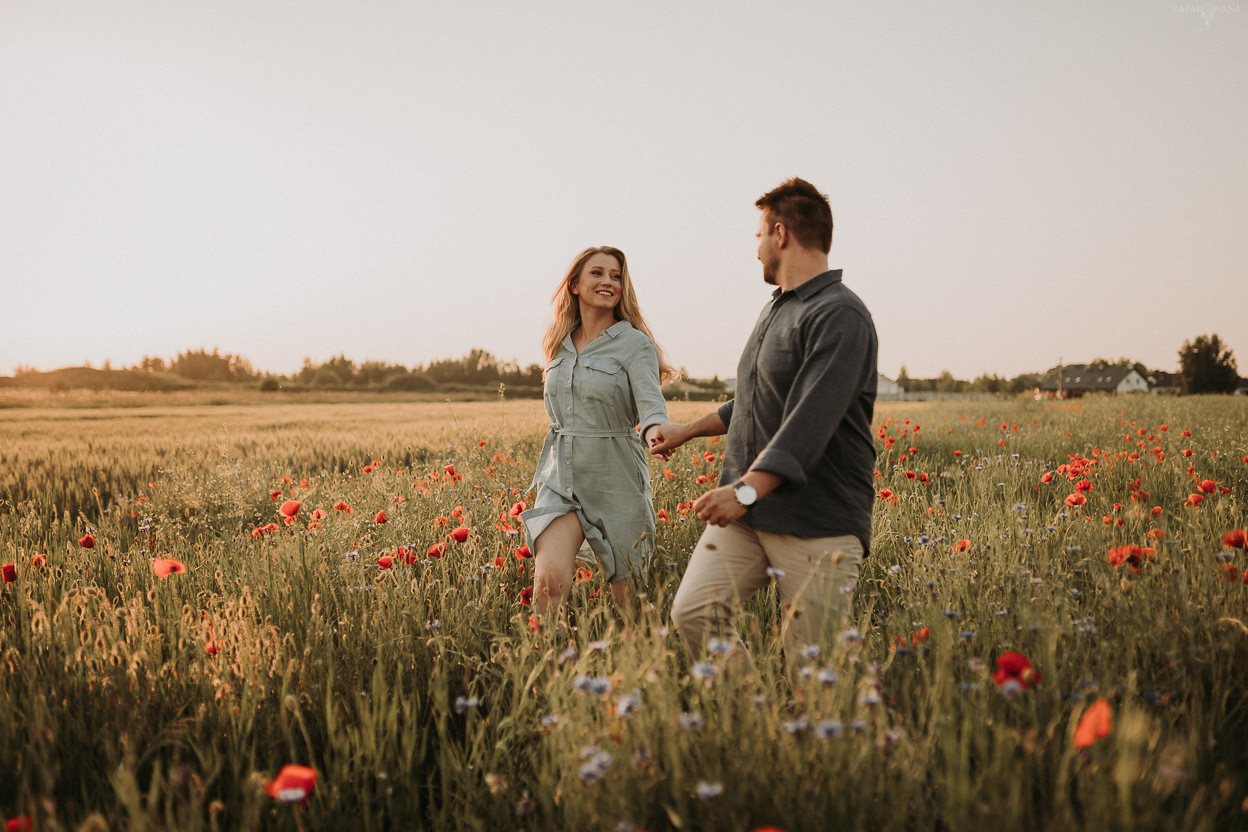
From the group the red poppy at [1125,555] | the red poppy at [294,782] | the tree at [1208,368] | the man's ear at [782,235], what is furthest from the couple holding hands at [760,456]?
the tree at [1208,368]

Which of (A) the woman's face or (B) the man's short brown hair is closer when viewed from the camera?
(B) the man's short brown hair

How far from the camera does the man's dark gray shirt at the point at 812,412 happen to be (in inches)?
90.8

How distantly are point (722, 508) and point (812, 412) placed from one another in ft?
1.48

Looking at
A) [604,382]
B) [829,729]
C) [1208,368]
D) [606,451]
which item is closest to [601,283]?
[604,382]

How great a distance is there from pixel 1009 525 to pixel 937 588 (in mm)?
1137

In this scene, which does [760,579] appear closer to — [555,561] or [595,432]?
[555,561]

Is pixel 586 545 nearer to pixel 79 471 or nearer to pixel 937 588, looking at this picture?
pixel 937 588

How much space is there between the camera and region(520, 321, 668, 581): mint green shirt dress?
3545mm

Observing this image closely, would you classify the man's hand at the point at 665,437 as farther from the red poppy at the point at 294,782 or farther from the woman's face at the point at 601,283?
the red poppy at the point at 294,782

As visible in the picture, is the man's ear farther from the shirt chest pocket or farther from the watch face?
the shirt chest pocket

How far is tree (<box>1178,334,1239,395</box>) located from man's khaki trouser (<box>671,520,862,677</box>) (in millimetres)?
81199

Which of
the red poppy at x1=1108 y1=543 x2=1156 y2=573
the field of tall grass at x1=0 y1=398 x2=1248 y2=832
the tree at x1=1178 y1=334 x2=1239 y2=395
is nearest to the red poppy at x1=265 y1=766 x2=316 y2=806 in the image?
the field of tall grass at x1=0 y1=398 x2=1248 y2=832

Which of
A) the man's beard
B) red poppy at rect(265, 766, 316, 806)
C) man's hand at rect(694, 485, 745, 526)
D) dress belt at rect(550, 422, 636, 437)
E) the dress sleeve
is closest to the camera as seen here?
red poppy at rect(265, 766, 316, 806)

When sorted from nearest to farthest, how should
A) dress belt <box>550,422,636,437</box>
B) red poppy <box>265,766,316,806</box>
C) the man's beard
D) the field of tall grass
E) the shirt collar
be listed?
1. red poppy <box>265,766,316,806</box>
2. the field of tall grass
3. the shirt collar
4. the man's beard
5. dress belt <box>550,422,636,437</box>
